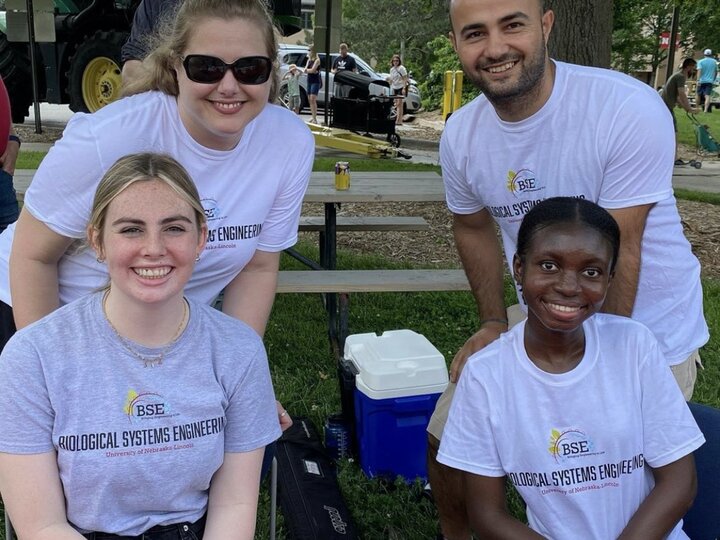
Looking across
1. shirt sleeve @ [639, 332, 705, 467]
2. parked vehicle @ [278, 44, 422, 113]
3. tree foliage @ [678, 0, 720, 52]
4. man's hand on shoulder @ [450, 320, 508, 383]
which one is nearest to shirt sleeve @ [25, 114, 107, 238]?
man's hand on shoulder @ [450, 320, 508, 383]

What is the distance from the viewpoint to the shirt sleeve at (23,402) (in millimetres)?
1778

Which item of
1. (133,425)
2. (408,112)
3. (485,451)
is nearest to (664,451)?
(485,451)

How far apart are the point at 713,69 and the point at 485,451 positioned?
26248 millimetres

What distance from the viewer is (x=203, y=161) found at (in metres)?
2.28

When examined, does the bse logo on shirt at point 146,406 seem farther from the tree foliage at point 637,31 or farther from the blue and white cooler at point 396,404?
the tree foliage at point 637,31

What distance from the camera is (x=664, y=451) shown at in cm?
203

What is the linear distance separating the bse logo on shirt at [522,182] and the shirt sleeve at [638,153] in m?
0.21

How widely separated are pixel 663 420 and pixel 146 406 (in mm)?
1328

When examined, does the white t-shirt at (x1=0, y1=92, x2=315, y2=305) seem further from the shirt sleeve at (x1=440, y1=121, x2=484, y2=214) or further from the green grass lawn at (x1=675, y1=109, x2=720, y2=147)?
the green grass lawn at (x1=675, y1=109, x2=720, y2=147)

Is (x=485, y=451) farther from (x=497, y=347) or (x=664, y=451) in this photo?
(x=664, y=451)

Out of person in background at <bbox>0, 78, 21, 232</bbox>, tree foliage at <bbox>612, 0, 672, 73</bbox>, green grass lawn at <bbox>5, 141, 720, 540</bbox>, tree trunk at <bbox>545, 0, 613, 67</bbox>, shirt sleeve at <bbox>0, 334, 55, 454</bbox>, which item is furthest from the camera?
tree foliage at <bbox>612, 0, 672, 73</bbox>

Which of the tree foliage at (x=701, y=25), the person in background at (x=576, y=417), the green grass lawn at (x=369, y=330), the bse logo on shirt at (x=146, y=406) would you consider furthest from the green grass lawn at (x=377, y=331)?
the tree foliage at (x=701, y=25)

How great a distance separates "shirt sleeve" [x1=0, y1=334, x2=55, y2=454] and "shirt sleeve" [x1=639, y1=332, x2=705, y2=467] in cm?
151

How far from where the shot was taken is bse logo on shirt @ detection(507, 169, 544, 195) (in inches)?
94.4
